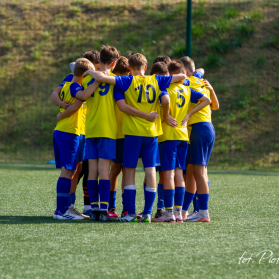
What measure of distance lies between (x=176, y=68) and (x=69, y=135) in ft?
4.00

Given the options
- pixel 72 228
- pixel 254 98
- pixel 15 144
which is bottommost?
pixel 15 144

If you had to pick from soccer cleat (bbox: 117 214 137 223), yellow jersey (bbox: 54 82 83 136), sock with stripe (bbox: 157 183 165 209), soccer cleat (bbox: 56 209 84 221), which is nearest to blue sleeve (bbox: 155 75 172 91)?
yellow jersey (bbox: 54 82 83 136)

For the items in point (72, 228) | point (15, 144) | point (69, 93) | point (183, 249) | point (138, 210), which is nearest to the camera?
point (183, 249)

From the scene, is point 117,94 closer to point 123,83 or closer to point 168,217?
point 123,83

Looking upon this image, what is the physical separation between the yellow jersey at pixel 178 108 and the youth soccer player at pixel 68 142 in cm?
84

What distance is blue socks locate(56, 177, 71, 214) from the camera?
4031 mm

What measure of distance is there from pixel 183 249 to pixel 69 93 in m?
2.05

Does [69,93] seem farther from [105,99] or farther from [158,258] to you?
[158,258]

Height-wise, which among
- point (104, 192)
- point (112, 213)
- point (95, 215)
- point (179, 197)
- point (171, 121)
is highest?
point (171, 121)

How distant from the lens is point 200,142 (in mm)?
4051

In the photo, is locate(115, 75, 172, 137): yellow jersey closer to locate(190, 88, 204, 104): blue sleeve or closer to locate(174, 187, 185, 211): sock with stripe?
locate(190, 88, 204, 104): blue sleeve

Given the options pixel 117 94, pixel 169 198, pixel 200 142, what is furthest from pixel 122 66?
pixel 169 198

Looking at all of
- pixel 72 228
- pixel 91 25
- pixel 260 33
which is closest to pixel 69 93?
pixel 72 228

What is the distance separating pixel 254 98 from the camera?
12758 mm
